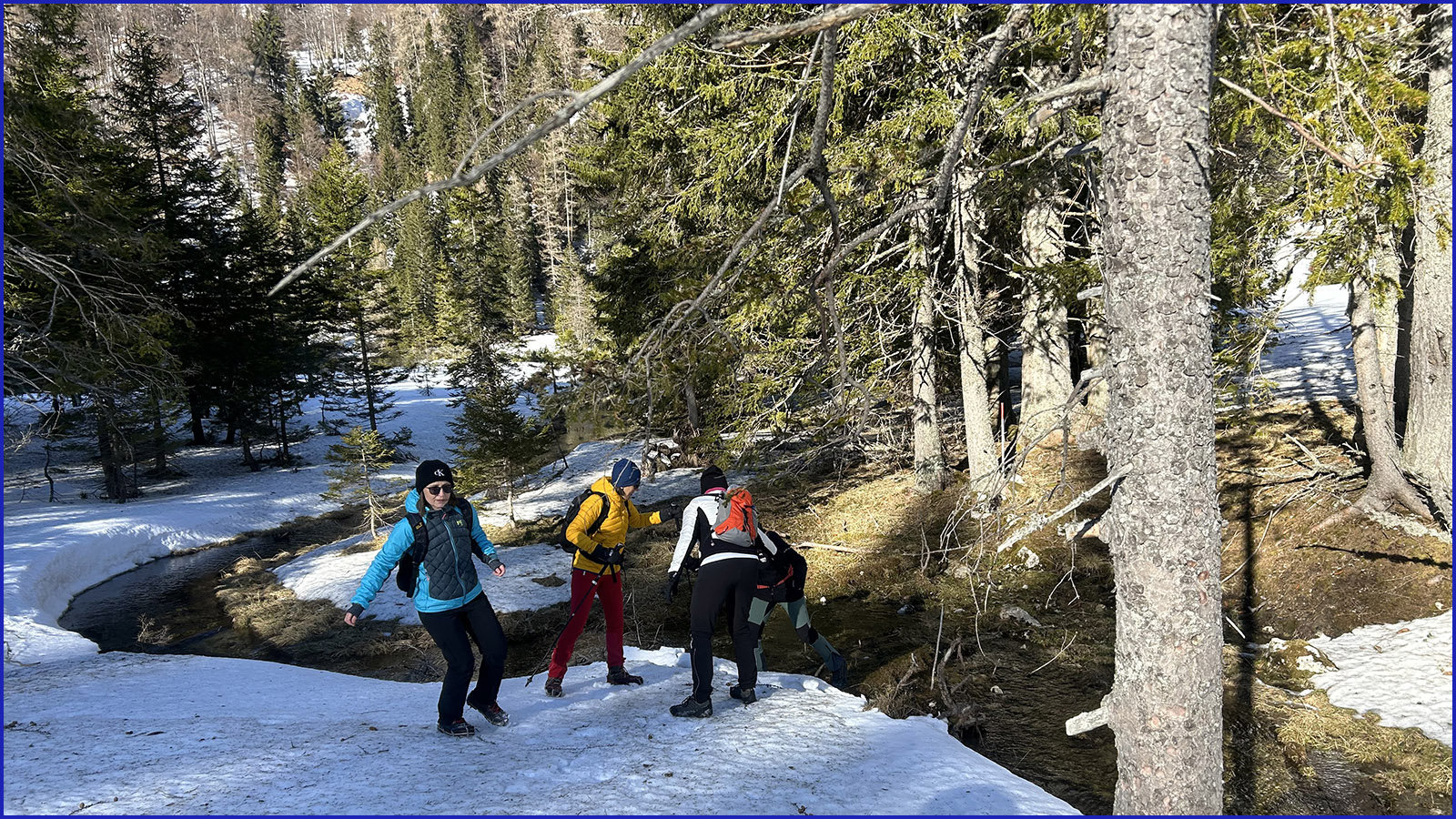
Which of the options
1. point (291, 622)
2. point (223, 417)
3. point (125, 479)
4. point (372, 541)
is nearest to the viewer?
point (291, 622)

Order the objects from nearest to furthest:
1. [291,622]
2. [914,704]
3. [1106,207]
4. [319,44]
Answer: [1106,207] < [914,704] < [291,622] < [319,44]

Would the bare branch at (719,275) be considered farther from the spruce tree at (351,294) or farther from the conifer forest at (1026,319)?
the spruce tree at (351,294)

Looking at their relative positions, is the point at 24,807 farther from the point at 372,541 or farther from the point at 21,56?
the point at 372,541

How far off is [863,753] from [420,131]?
80313mm

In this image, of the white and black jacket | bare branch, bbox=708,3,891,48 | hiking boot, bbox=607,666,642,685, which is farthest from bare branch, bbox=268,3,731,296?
hiking boot, bbox=607,666,642,685

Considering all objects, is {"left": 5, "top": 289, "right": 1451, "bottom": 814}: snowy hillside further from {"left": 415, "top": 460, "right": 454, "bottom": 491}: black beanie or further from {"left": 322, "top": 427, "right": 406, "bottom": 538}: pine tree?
{"left": 322, "top": 427, "right": 406, "bottom": 538}: pine tree

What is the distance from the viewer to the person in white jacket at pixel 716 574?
231 inches

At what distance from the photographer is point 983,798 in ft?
15.0

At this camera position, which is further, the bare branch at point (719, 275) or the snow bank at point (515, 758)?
the snow bank at point (515, 758)

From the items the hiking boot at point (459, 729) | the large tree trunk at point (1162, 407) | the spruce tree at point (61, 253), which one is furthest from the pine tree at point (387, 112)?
the large tree trunk at point (1162, 407)

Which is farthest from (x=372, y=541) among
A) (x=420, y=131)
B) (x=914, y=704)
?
(x=420, y=131)

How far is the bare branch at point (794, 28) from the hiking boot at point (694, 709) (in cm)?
499

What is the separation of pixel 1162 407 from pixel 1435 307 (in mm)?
7197

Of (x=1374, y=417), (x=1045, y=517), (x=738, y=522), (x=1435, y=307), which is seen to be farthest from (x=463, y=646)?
(x=1435, y=307)
